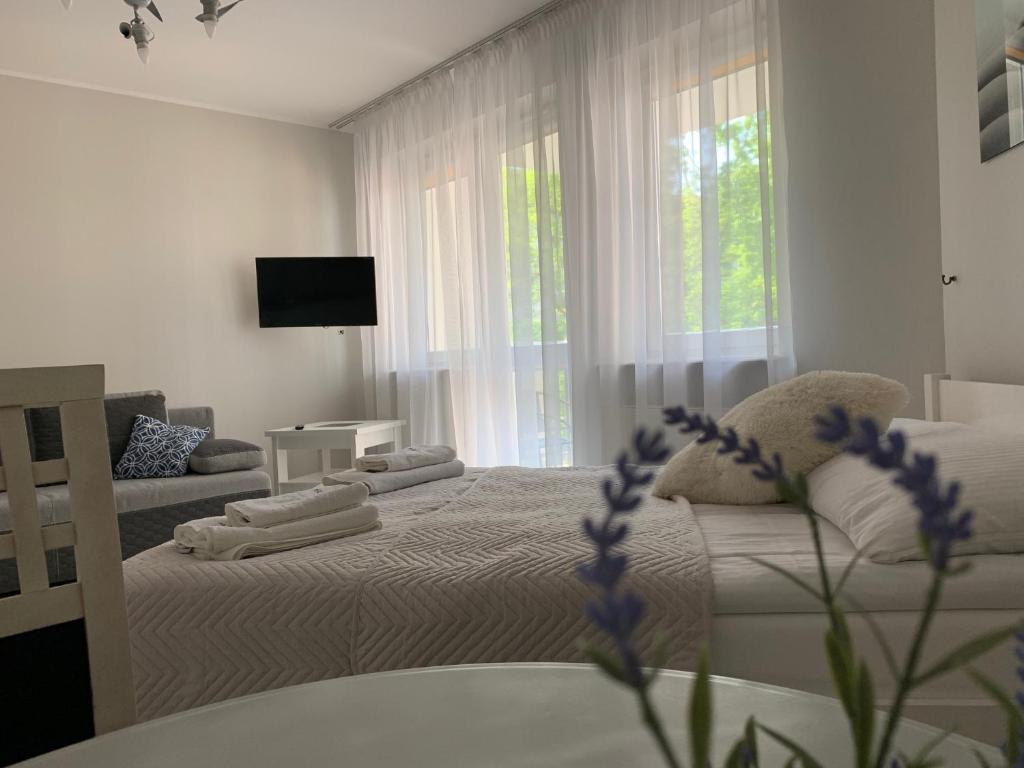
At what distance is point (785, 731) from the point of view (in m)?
0.60

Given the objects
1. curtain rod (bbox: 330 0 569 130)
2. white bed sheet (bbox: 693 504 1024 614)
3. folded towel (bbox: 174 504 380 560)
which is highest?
curtain rod (bbox: 330 0 569 130)

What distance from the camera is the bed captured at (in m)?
1.31

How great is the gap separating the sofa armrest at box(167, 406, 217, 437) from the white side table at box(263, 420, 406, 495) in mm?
380

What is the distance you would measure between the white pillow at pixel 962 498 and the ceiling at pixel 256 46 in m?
3.32

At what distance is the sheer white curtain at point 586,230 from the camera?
11.5ft

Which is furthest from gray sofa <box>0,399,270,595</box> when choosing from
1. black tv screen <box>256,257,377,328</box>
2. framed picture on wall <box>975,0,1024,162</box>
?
framed picture on wall <box>975,0,1024,162</box>

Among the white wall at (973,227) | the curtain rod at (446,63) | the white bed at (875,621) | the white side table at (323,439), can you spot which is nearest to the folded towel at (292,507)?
the white bed at (875,621)

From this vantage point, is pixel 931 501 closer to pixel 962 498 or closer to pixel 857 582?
pixel 857 582

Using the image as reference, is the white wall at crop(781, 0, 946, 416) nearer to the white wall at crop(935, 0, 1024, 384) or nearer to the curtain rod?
the white wall at crop(935, 0, 1024, 384)

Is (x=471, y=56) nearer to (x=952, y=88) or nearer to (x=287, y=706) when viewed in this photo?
(x=952, y=88)

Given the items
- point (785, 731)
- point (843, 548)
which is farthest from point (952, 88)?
point (785, 731)

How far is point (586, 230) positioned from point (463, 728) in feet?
11.8

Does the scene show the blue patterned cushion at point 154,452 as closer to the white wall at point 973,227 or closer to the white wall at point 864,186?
the white wall at point 864,186

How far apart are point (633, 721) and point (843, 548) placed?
103 centimetres
